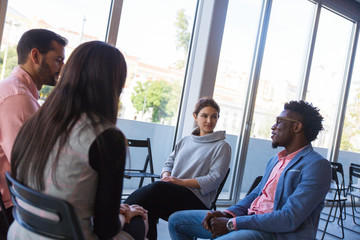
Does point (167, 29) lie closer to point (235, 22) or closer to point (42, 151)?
point (235, 22)

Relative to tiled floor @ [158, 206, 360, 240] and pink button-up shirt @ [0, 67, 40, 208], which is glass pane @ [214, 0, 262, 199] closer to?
tiled floor @ [158, 206, 360, 240]

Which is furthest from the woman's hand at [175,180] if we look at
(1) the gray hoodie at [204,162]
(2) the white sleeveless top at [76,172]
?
(2) the white sleeveless top at [76,172]

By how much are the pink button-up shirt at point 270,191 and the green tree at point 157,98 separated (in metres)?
2.13

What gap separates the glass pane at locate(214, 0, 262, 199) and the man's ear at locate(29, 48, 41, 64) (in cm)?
284

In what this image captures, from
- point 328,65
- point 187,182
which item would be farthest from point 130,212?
point 328,65

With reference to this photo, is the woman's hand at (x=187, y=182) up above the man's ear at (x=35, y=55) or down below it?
below

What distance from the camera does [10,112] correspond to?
154 cm

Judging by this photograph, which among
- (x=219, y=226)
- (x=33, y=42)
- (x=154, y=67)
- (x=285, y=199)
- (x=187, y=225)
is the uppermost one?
(x=154, y=67)

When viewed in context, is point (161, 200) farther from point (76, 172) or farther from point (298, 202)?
point (76, 172)

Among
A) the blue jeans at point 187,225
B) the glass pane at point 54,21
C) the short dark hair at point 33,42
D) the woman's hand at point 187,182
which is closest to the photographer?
the short dark hair at point 33,42

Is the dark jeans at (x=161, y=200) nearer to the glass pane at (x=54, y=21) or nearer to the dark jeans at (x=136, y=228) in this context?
the dark jeans at (x=136, y=228)

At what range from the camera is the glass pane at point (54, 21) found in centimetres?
298

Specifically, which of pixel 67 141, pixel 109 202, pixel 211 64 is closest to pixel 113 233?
pixel 109 202

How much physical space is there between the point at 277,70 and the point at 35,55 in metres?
3.98
